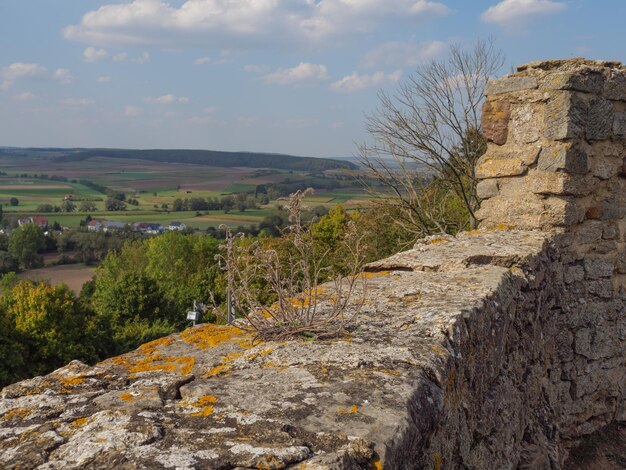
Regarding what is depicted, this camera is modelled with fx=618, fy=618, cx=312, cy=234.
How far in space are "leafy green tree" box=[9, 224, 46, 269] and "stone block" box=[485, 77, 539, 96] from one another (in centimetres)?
5732

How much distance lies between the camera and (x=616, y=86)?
5.09 m

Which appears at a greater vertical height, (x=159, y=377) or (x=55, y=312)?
(x=159, y=377)

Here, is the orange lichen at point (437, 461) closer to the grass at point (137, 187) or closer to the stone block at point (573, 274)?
the stone block at point (573, 274)

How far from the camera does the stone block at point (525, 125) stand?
514 centimetres

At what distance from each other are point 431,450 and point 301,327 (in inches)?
31.9

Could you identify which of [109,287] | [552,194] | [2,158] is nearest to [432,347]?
[552,194]

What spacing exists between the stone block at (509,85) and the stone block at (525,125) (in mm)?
167

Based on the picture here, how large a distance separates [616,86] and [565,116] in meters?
0.59

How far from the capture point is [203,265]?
3434 centimetres

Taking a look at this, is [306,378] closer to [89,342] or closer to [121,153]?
[89,342]

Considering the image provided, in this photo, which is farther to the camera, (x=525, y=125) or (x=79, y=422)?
(x=525, y=125)

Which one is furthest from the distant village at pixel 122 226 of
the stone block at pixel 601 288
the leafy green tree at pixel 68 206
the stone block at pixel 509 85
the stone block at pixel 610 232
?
the stone block at pixel 601 288

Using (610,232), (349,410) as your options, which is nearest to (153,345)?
(349,410)

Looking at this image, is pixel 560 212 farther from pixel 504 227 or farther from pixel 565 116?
pixel 565 116
